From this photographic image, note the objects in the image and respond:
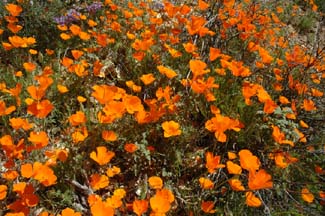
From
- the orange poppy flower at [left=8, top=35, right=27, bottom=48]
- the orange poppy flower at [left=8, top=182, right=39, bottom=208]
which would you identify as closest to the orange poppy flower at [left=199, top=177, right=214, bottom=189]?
the orange poppy flower at [left=8, top=182, right=39, bottom=208]

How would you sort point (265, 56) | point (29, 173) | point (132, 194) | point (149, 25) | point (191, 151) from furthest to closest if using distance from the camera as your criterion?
point (149, 25), point (265, 56), point (191, 151), point (132, 194), point (29, 173)

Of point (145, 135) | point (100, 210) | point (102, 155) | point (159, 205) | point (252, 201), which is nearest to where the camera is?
point (100, 210)

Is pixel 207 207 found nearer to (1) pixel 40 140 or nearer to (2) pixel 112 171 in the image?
(2) pixel 112 171

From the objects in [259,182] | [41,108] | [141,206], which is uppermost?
[259,182]

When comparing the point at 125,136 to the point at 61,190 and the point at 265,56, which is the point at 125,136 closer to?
the point at 61,190

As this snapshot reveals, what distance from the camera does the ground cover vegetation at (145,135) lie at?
2352 millimetres

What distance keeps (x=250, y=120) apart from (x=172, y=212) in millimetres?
1024

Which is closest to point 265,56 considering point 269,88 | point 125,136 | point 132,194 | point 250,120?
Result: point 269,88

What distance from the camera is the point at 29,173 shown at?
2230 millimetres

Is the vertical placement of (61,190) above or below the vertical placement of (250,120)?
below

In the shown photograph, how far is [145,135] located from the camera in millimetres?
2633

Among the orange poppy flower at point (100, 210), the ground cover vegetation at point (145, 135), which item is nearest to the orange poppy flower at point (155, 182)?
the ground cover vegetation at point (145, 135)

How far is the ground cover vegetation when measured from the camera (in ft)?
7.72

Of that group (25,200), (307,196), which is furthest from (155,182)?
(307,196)
